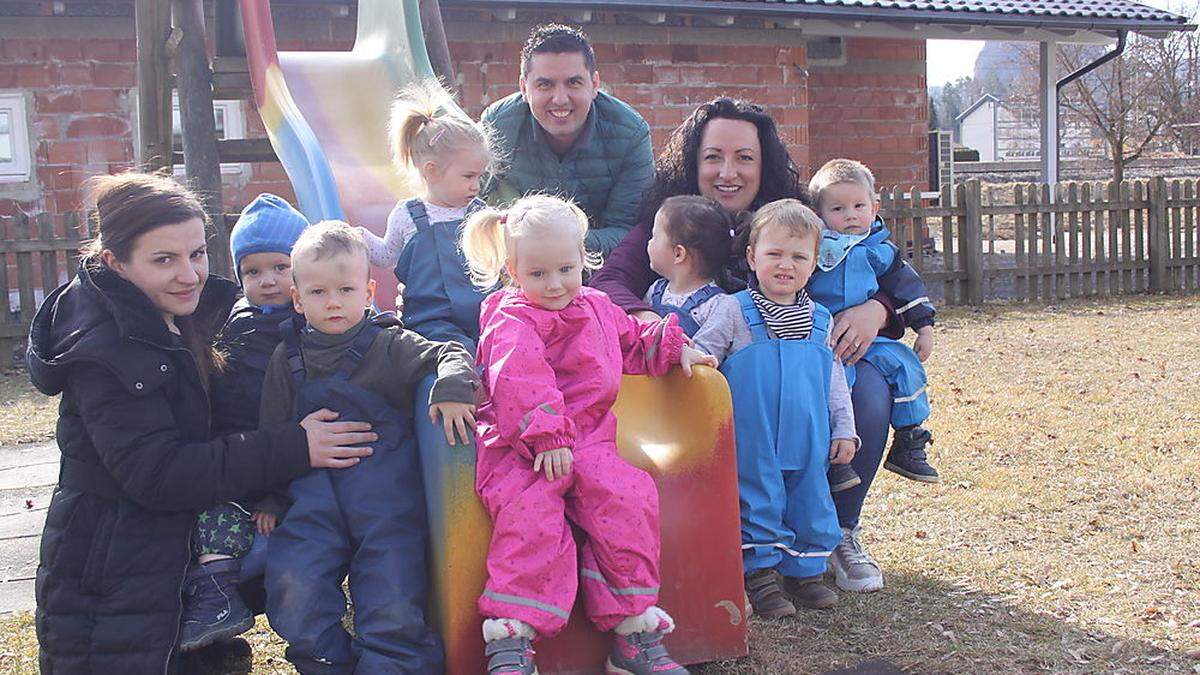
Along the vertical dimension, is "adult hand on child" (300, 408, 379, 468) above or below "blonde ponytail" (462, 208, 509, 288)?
below

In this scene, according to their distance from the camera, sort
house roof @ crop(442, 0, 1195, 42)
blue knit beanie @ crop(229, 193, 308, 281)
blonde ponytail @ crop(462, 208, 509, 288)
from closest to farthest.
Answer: blonde ponytail @ crop(462, 208, 509, 288) → blue knit beanie @ crop(229, 193, 308, 281) → house roof @ crop(442, 0, 1195, 42)

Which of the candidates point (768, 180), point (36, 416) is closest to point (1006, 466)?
point (768, 180)

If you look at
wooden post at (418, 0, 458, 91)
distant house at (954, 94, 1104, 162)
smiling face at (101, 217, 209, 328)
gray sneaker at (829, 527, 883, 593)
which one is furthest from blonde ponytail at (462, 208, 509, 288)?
distant house at (954, 94, 1104, 162)

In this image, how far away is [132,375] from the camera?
265 centimetres

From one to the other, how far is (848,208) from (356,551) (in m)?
1.85

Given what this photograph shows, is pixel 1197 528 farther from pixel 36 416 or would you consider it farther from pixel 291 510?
pixel 36 416

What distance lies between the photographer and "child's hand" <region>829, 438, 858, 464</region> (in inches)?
135

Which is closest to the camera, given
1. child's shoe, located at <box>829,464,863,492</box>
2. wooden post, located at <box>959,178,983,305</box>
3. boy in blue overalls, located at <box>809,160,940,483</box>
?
child's shoe, located at <box>829,464,863,492</box>

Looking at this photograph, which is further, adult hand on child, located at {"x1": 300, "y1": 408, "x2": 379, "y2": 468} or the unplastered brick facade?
the unplastered brick facade

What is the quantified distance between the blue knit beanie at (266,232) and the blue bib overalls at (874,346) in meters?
1.58

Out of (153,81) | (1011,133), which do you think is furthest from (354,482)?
(1011,133)

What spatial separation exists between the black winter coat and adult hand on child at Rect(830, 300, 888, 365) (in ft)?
5.37

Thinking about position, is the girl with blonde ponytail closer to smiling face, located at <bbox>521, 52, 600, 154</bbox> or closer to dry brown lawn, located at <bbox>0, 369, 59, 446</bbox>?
smiling face, located at <bbox>521, 52, 600, 154</bbox>

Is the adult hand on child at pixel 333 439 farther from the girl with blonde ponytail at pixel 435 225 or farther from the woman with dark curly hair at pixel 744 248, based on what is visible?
the woman with dark curly hair at pixel 744 248
